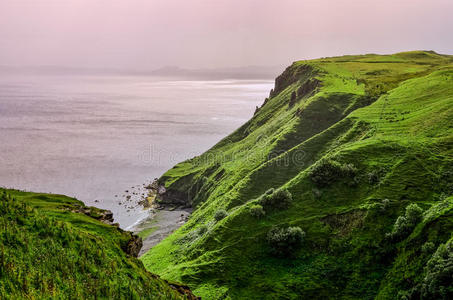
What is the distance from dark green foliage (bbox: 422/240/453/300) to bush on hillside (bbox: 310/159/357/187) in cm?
2051

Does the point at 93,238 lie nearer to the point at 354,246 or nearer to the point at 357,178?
the point at 354,246

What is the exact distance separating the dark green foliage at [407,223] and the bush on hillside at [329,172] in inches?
495

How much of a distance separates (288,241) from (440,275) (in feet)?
61.2

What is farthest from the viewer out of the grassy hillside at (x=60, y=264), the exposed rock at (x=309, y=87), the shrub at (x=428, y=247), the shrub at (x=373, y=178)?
the exposed rock at (x=309, y=87)

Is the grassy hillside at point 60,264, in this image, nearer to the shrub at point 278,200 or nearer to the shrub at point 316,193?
the shrub at point 278,200

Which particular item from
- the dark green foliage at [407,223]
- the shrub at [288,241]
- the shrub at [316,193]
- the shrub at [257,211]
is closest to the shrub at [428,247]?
the dark green foliage at [407,223]

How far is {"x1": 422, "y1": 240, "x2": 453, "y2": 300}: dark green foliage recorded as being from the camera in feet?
86.0

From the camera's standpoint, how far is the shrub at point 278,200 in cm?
4884

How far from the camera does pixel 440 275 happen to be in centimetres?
2688

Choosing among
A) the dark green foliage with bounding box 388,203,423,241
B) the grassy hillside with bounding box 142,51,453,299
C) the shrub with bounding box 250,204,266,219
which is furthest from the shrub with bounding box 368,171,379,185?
the shrub with bounding box 250,204,266,219

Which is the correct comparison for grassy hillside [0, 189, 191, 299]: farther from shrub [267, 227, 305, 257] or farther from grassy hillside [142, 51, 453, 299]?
shrub [267, 227, 305, 257]

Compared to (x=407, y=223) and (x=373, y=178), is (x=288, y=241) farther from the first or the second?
(x=373, y=178)

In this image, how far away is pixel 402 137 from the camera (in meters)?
53.8

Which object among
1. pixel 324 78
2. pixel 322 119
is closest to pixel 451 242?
pixel 322 119
